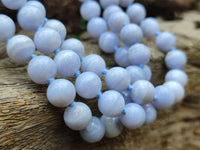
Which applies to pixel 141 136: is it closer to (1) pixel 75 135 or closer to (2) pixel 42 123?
(1) pixel 75 135

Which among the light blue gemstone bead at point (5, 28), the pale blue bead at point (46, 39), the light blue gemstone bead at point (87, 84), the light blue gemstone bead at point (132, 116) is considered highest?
the light blue gemstone bead at point (5, 28)

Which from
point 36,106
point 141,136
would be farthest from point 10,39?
point 141,136

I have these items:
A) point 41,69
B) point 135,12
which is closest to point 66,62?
point 41,69

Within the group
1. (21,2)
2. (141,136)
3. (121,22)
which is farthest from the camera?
(141,136)

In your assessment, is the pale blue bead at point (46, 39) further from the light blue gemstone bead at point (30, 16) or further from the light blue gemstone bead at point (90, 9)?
the light blue gemstone bead at point (90, 9)

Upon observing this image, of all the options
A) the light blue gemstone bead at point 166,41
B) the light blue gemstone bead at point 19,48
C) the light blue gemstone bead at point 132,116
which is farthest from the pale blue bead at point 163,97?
the light blue gemstone bead at point 19,48

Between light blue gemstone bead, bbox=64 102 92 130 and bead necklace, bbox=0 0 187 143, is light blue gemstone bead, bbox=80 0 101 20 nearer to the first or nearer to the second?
bead necklace, bbox=0 0 187 143

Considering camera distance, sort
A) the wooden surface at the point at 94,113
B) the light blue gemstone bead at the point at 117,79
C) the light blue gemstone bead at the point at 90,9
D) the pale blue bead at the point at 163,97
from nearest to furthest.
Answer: the wooden surface at the point at 94,113 < the light blue gemstone bead at the point at 117,79 < the pale blue bead at the point at 163,97 < the light blue gemstone bead at the point at 90,9
